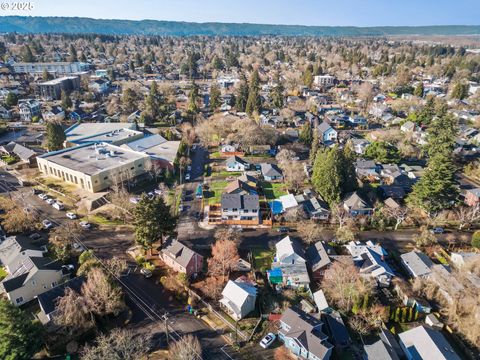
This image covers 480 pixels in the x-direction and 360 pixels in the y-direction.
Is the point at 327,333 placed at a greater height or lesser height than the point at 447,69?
lesser

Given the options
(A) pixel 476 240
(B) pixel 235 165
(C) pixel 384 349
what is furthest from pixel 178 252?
(A) pixel 476 240

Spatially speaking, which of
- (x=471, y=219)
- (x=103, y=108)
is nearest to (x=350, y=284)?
(x=471, y=219)

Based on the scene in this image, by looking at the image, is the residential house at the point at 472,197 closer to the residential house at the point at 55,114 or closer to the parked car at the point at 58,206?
the parked car at the point at 58,206

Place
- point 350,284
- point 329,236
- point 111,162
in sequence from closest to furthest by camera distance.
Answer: point 350,284 → point 329,236 → point 111,162

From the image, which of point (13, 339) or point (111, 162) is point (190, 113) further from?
point (13, 339)

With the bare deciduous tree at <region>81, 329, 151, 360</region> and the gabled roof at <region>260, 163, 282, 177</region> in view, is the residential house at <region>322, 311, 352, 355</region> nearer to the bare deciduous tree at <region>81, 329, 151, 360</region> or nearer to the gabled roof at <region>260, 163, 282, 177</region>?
the bare deciduous tree at <region>81, 329, 151, 360</region>

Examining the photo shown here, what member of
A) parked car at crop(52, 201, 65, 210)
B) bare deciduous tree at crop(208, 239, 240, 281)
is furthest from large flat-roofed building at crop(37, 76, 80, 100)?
bare deciduous tree at crop(208, 239, 240, 281)

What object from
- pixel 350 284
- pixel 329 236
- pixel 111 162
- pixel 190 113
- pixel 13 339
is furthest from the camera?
pixel 190 113
